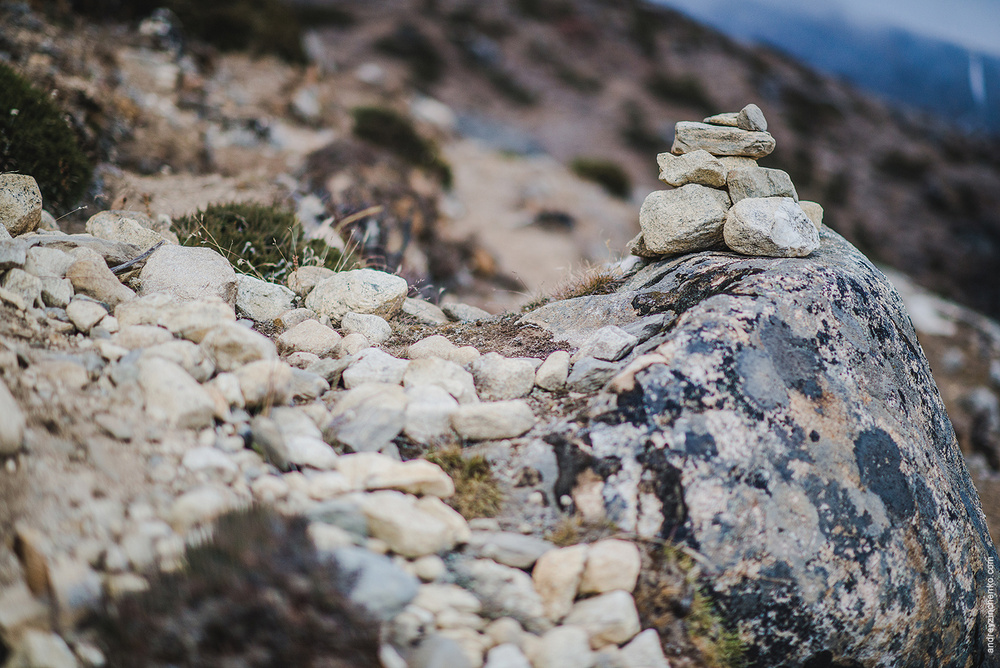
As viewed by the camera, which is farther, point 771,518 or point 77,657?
point 771,518

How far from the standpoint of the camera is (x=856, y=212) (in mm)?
22000

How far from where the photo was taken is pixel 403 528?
6.49 ft

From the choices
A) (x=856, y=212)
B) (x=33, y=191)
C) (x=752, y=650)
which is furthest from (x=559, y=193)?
(x=752, y=650)

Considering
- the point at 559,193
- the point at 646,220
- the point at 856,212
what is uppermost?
the point at 646,220

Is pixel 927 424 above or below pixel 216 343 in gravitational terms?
above

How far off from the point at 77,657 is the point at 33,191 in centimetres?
372

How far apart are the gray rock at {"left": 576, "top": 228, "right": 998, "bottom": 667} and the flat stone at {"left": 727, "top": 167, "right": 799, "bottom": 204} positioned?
0.88 meters

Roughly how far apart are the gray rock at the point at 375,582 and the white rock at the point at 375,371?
4.07 feet

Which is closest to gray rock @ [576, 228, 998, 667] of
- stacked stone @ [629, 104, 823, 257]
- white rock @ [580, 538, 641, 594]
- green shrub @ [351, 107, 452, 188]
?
white rock @ [580, 538, 641, 594]

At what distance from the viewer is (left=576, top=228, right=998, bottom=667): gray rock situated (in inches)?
93.0

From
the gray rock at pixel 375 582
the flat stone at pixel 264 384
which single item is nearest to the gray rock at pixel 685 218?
the flat stone at pixel 264 384

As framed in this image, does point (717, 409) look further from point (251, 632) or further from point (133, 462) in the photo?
point (133, 462)

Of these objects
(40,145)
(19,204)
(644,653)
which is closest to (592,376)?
(644,653)

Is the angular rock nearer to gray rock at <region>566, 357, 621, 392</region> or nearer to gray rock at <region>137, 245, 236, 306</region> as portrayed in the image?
gray rock at <region>137, 245, 236, 306</region>
